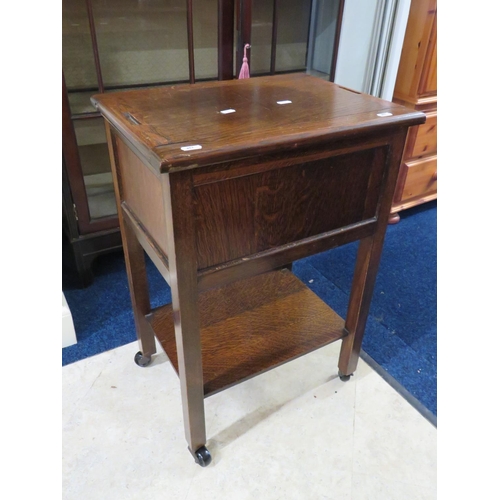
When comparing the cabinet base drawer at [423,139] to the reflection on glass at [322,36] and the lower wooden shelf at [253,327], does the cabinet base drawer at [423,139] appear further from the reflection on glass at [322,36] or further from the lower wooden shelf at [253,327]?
the lower wooden shelf at [253,327]

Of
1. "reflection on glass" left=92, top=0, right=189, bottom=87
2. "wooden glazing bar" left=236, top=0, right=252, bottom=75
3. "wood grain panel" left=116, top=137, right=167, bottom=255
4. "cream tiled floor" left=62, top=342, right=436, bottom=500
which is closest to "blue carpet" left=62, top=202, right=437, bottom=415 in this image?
"cream tiled floor" left=62, top=342, right=436, bottom=500

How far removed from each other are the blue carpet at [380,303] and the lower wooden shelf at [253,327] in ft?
0.96

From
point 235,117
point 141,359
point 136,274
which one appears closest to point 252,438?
point 141,359

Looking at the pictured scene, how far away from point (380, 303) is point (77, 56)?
4.42 feet

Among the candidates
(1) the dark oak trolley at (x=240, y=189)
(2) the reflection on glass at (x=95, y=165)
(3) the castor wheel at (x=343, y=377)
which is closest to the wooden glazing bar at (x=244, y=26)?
(1) the dark oak trolley at (x=240, y=189)

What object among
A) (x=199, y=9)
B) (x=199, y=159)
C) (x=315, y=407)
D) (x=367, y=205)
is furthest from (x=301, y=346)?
(x=199, y=9)

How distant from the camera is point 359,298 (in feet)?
3.76

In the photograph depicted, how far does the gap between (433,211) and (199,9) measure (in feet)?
5.08

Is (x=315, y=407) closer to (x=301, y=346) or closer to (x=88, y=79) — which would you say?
(x=301, y=346)

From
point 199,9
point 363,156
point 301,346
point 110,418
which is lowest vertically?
point 110,418

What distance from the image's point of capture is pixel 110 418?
3.96 ft

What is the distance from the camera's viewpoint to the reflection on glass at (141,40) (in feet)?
4.54

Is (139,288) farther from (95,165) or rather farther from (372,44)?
(372,44)

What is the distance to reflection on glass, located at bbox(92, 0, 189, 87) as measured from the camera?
1384mm
